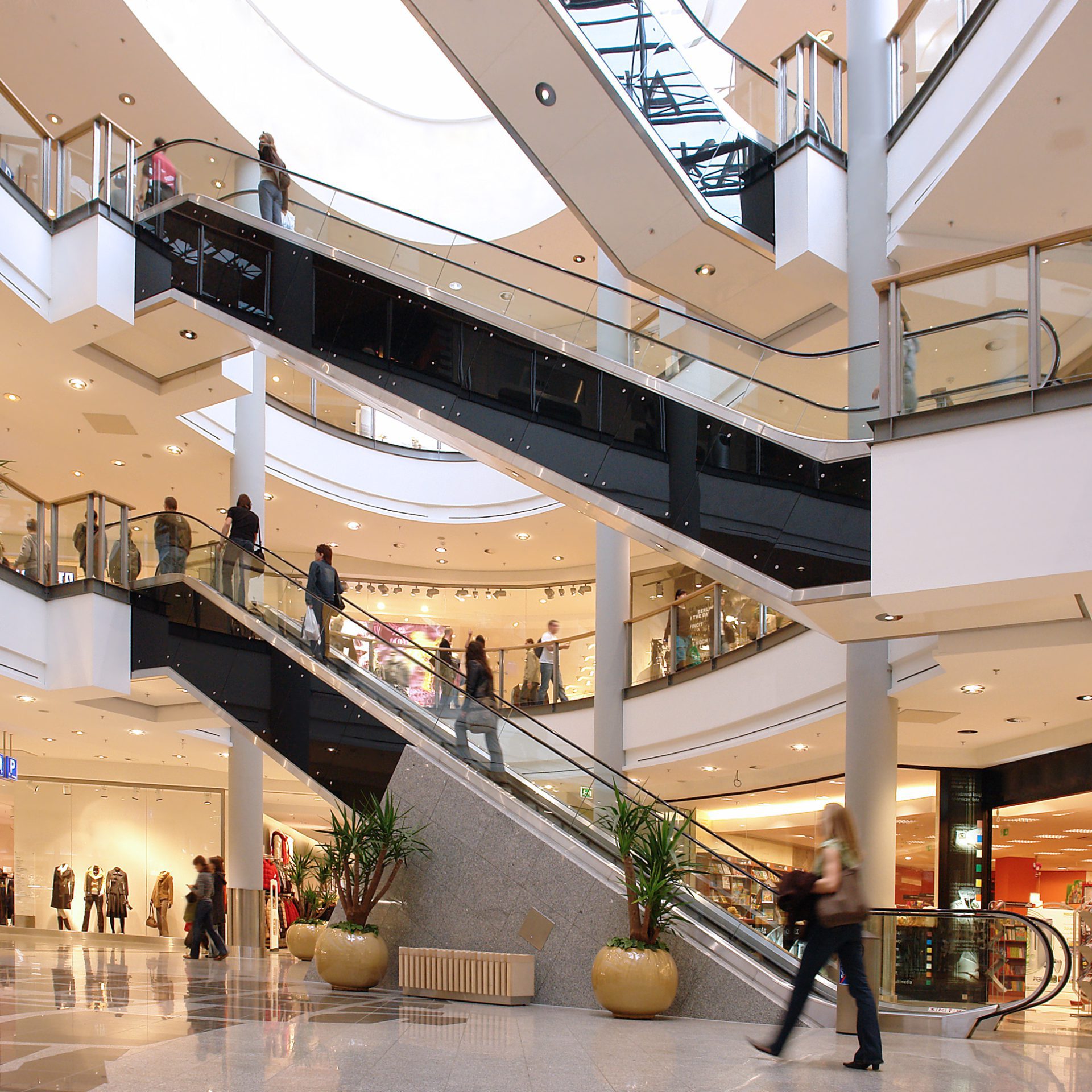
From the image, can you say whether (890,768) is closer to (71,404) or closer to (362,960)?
(362,960)

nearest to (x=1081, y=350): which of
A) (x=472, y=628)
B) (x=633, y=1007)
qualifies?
(x=633, y=1007)

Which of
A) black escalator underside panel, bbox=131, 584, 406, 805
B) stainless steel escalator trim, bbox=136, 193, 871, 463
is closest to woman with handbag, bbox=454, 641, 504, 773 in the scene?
black escalator underside panel, bbox=131, 584, 406, 805

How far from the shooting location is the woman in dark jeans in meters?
13.4

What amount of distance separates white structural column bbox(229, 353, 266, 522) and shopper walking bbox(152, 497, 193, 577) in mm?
2694

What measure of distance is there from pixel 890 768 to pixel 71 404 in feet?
37.7

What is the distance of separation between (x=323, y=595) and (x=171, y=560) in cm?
233

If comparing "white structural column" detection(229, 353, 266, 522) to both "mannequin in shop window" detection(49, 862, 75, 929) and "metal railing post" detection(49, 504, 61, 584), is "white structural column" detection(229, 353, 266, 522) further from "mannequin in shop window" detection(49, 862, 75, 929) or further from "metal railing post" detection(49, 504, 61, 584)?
"mannequin in shop window" detection(49, 862, 75, 929)

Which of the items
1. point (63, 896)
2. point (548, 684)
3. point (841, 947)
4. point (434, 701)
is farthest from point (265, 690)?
point (63, 896)

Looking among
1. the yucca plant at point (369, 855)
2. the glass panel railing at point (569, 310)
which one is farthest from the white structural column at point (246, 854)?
the glass panel railing at point (569, 310)

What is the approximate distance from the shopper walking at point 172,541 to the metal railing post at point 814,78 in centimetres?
888

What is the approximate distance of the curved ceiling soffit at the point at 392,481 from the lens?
20.9 metres

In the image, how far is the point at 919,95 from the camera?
33.4ft

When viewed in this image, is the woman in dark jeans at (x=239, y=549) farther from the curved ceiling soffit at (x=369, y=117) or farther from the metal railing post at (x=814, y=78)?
the metal railing post at (x=814, y=78)

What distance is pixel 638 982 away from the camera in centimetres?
800
